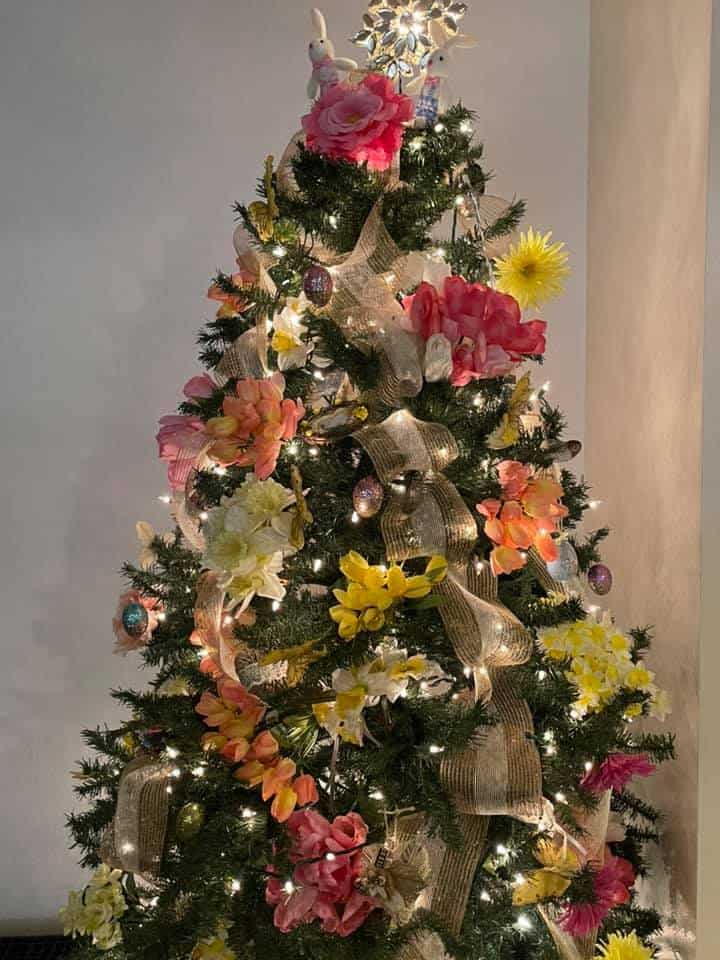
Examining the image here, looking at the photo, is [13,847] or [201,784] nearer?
[201,784]

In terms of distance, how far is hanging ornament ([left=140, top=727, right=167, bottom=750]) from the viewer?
1.21 meters

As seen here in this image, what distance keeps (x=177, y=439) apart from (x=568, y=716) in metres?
0.60

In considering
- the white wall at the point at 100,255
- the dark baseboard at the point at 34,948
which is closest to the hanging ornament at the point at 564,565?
the white wall at the point at 100,255

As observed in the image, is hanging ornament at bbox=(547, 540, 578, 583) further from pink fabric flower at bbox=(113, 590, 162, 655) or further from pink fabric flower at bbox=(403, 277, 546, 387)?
pink fabric flower at bbox=(113, 590, 162, 655)

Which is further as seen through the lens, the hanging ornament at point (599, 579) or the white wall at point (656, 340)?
the white wall at point (656, 340)

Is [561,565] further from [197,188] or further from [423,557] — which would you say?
[197,188]

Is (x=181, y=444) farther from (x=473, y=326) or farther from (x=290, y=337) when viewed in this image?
(x=473, y=326)

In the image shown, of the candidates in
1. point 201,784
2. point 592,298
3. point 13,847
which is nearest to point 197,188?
point 592,298

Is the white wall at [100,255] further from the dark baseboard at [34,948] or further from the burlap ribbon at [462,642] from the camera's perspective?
the burlap ribbon at [462,642]

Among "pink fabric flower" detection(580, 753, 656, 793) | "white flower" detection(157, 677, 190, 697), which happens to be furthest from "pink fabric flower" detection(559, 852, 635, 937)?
"white flower" detection(157, 677, 190, 697)

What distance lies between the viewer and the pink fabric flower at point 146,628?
1.31 meters

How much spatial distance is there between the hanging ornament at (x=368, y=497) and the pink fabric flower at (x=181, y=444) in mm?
223

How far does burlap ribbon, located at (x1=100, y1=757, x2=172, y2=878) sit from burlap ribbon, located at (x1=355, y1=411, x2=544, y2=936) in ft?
1.08

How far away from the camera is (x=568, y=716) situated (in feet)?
3.69
